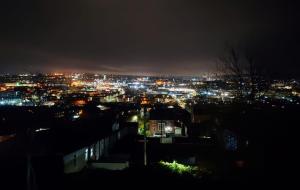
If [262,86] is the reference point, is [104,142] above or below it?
below

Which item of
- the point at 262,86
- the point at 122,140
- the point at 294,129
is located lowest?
the point at 122,140

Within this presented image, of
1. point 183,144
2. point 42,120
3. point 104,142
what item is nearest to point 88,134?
point 104,142

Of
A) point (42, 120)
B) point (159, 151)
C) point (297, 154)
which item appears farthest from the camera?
point (42, 120)

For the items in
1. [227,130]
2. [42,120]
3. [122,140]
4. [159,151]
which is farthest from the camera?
[42,120]

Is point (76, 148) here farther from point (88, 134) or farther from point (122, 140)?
point (122, 140)

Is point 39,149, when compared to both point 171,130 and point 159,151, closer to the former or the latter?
point 159,151

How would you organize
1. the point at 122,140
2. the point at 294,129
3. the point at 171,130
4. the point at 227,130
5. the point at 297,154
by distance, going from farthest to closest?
the point at 171,130, the point at 122,140, the point at 227,130, the point at 294,129, the point at 297,154

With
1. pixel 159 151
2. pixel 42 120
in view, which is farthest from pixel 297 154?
pixel 42 120

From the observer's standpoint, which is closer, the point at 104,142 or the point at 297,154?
the point at 297,154

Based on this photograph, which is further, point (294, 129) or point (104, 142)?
point (104, 142)
